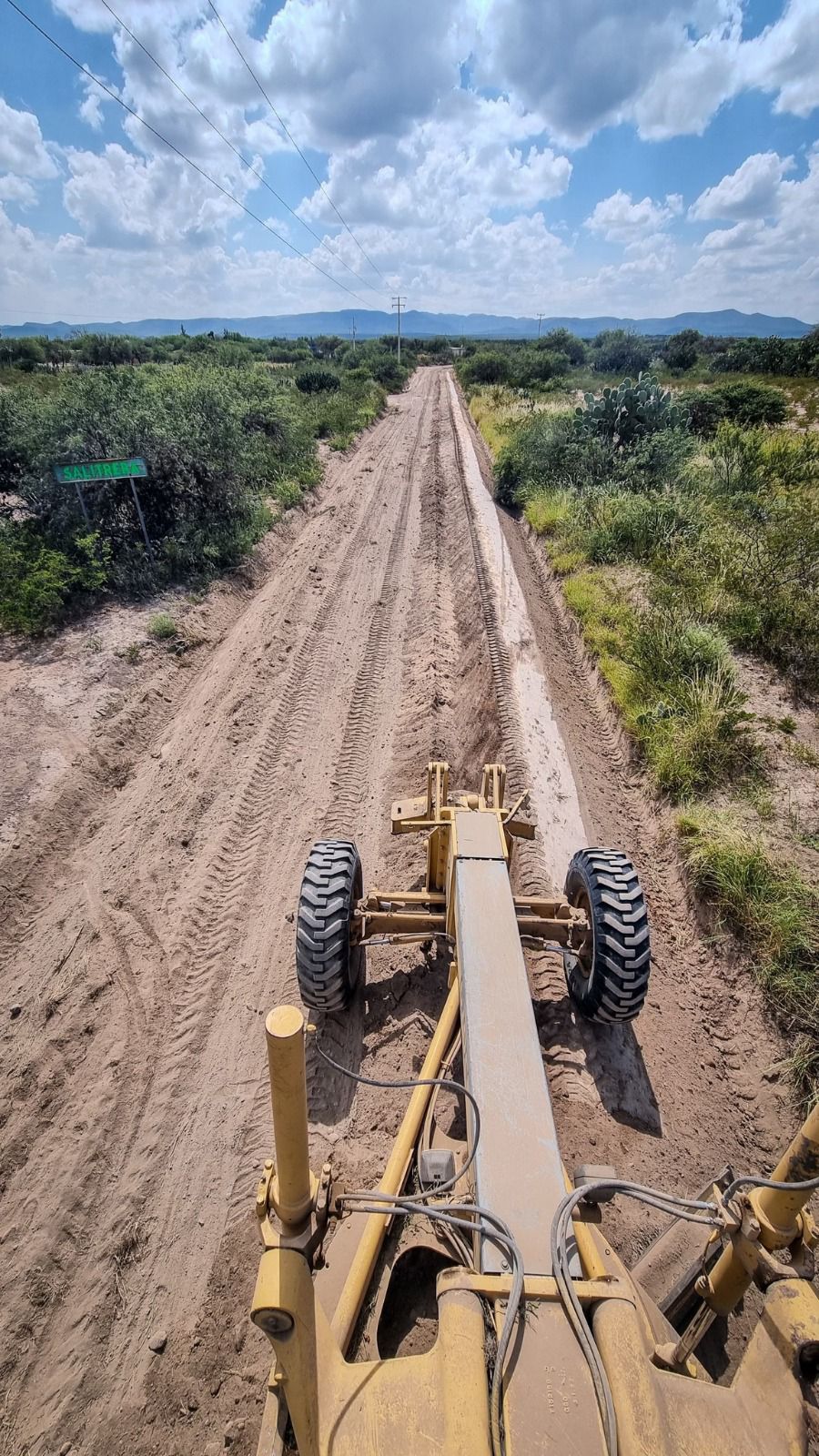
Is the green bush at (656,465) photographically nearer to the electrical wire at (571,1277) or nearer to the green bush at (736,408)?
the green bush at (736,408)

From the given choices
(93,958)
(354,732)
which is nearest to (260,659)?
(354,732)

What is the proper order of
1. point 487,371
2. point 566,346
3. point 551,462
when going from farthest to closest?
point 566,346 < point 487,371 < point 551,462

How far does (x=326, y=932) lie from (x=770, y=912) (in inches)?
132

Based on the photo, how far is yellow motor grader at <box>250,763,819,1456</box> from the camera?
1612mm

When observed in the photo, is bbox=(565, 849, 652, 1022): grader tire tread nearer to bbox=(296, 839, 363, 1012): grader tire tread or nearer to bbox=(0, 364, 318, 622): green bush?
bbox=(296, 839, 363, 1012): grader tire tread

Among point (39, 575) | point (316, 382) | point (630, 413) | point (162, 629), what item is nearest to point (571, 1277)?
point (162, 629)

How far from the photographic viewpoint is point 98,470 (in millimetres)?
9422

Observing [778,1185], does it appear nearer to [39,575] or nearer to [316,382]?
[39,575]

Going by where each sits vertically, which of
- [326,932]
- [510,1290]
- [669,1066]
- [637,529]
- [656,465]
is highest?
[510,1290]

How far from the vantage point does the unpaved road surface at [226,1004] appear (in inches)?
124

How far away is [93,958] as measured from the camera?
16.4ft

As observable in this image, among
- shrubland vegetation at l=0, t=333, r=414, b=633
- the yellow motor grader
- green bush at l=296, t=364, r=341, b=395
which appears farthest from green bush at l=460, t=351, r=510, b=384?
the yellow motor grader

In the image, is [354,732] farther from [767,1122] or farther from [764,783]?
[767,1122]

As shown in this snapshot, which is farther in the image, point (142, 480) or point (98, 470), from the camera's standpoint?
point (142, 480)
